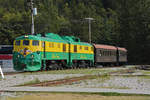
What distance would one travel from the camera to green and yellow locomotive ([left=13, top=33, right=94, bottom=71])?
97.3ft

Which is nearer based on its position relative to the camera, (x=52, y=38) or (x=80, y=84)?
(x=80, y=84)

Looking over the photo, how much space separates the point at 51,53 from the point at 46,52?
1035 millimetres

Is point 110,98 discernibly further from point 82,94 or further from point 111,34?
point 111,34

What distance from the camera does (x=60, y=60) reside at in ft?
117

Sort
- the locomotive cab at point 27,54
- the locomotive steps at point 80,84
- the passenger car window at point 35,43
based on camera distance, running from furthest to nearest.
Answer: the passenger car window at point 35,43
the locomotive cab at point 27,54
the locomotive steps at point 80,84

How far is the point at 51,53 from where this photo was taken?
32750 mm

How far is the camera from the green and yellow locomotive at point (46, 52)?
29.7 metres

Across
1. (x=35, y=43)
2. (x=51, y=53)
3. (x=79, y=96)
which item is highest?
(x=35, y=43)

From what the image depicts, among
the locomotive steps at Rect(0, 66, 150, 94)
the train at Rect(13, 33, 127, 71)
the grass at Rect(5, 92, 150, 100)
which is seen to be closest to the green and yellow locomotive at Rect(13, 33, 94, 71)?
the train at Rect(13, 33, 127, 71)

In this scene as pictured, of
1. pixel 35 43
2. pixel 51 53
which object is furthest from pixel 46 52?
pixel 35 43

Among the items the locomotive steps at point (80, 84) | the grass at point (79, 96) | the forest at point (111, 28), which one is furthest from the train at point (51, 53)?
the forest at point (111, 28)

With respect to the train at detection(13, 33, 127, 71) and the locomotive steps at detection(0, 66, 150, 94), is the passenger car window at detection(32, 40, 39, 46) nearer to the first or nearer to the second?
the train at detection(13, 33, 127, 71)

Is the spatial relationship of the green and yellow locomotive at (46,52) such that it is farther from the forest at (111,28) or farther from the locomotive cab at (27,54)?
the forest at (111,28)

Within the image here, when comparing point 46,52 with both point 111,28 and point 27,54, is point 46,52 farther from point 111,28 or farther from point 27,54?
point 111,28
